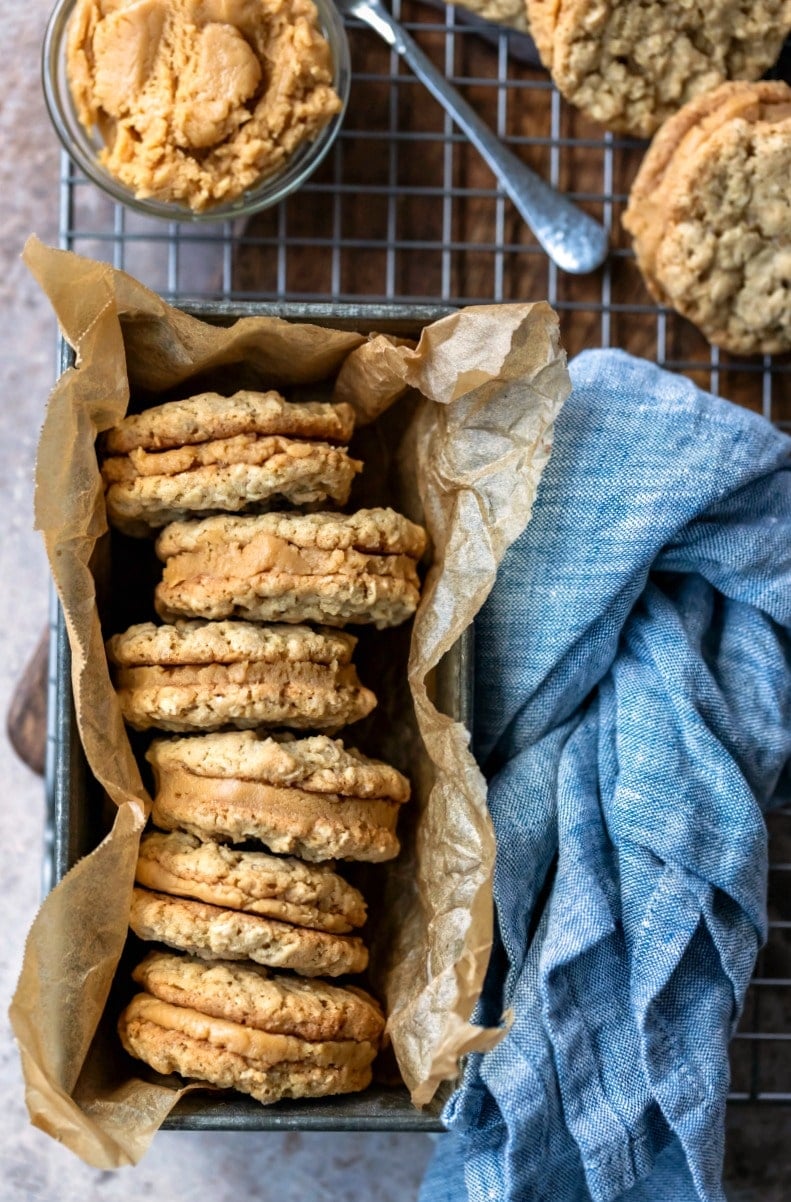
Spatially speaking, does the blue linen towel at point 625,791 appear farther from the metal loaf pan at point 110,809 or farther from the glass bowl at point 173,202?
the glass bowl at point 173,202

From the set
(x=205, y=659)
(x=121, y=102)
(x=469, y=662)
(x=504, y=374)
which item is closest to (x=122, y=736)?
(x=205, y=659)

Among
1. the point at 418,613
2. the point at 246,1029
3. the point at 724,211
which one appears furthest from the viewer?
the point at 724,211

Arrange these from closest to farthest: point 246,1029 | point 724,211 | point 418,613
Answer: point 246,1029, point 418,613, point 724,211

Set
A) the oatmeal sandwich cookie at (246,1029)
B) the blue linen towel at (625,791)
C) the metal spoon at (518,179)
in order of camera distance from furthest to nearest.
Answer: the metal spoon at (518,179) → the blue linen towel at (625,791) → the oatmeal sandwich cookie at (246,1029)

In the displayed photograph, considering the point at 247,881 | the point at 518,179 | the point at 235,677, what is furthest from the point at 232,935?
the point at 518,179

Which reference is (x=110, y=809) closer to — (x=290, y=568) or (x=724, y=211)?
(x=290, y=568)

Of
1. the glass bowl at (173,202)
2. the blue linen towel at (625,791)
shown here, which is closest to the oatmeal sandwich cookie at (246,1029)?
the blue linen towel at (625,791)
